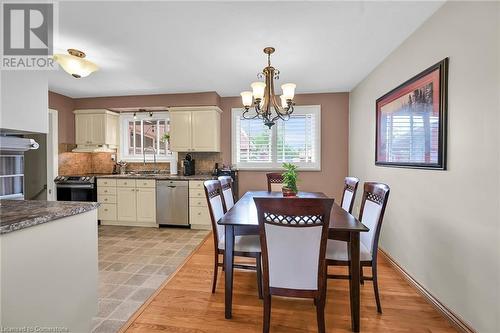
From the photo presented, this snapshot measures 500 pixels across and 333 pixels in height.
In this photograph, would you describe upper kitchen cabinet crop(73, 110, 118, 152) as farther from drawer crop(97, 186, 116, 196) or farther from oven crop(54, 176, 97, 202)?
drawer crop(97, 186, 116, 196)

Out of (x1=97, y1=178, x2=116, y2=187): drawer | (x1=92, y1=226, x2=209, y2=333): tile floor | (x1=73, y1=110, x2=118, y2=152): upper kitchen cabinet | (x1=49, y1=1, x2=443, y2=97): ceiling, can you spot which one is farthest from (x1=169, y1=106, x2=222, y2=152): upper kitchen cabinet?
(x1=92, y1=226, x2=209, y2=333): tile floor

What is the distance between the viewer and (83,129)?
4.46 meters

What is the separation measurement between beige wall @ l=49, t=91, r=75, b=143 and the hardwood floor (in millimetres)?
3725

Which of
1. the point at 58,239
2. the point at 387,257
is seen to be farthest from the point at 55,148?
the point at 387,257

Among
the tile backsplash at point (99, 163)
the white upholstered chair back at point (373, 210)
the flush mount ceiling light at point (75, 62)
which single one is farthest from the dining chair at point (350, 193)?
the flush mount ceiling light at point (75, 62)

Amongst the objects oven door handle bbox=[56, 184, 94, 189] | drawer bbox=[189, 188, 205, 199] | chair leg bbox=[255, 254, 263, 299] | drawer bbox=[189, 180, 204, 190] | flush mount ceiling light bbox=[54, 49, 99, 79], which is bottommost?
chair leg bbox=[255, 254, 263, 299]

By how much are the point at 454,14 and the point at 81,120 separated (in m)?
5.49

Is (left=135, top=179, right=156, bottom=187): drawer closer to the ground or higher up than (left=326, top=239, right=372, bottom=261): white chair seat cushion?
higher up

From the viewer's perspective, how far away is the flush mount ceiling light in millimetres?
2511

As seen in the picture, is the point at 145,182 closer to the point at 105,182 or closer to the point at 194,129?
the point at 105,182

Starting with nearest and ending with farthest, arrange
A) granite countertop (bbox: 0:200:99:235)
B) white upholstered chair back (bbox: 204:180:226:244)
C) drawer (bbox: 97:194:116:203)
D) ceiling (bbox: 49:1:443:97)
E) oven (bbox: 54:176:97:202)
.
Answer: granite countertop (bbox: 0:200:99:235)
ceiling (bbox: 49:1:443:97)
white upholstered chair back (bbox: 204:180:226:244)
oven (bbox: 54:176:97:202)
drawer (bbox: 97:194:116:203)

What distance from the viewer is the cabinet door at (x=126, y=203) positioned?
4129 mm

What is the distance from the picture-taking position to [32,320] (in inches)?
46.8

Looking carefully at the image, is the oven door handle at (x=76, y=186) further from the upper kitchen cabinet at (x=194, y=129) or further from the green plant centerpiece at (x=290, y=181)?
the green plant centerpiece at (x=290, y=181)
